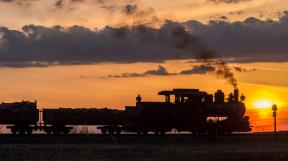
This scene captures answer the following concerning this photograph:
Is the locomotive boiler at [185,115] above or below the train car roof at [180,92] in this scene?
below

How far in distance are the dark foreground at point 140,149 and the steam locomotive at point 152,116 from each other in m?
7.35

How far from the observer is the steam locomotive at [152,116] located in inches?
2469

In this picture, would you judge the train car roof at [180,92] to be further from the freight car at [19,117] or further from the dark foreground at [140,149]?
the freight car at [19,117]

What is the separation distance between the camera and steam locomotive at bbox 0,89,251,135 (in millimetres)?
62719

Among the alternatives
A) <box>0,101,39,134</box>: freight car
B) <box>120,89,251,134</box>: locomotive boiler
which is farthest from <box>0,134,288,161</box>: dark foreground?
<box>0,101,39,134</box>: freight car

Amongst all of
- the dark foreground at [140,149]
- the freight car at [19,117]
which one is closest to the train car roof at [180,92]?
the dark foreground at [140,149]

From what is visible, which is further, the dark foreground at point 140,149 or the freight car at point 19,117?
the freight car at point 19,117

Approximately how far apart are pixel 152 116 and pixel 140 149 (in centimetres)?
1909

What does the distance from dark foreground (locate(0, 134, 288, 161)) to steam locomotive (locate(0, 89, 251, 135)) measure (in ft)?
24.1

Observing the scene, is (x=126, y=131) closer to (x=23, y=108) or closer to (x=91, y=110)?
(x=91, y=110)

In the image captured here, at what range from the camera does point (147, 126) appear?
6231cm

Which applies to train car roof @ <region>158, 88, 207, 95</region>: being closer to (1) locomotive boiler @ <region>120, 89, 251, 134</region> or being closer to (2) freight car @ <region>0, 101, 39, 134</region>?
(1) locomotive boiler @ <region>120, 89, 251, 134</region>

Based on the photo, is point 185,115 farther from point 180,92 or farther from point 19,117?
point 19,117

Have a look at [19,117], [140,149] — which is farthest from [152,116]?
[140,149]
